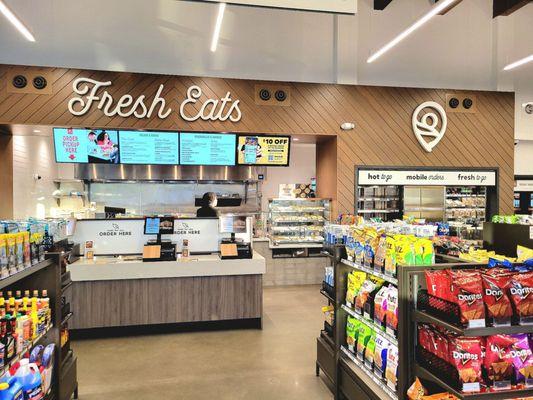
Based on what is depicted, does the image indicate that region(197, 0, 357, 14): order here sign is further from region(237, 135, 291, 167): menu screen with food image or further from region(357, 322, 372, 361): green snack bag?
region(237, 135, 291, 167): menu screen with food image

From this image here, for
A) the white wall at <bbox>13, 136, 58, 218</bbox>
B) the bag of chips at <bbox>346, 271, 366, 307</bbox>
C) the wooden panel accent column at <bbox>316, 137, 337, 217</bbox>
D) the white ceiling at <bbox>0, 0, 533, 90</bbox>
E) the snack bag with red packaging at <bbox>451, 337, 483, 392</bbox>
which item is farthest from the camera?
the wooden panel accent column at <bbox>316, 137, 337, 217</bbox>

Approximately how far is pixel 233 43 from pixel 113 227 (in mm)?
3431

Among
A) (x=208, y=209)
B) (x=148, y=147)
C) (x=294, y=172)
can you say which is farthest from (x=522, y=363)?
(x=294, y=172)

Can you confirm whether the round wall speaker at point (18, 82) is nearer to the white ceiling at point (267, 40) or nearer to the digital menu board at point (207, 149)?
the white ceiling at point (267, 40)

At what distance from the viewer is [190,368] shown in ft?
13.4

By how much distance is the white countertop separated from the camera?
193 inches

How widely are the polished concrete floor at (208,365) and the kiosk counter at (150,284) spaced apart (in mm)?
248

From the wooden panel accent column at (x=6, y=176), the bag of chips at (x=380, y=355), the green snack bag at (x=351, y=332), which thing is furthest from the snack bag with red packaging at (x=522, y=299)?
the wooden panel accent column at (x=6, y=176)

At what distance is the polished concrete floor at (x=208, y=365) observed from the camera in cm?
358

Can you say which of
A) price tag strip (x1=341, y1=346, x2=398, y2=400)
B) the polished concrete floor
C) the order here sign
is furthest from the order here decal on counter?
price tag strip (x1=341, y1=346, x2=398, y2=400)

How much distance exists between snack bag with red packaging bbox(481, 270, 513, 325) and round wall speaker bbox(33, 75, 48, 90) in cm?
680

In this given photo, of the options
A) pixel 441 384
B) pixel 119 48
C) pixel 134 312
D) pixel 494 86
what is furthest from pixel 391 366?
pixel 494 86

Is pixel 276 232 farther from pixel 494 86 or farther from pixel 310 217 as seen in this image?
pixel 494 86

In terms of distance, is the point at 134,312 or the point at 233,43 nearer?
the point at 134,312
